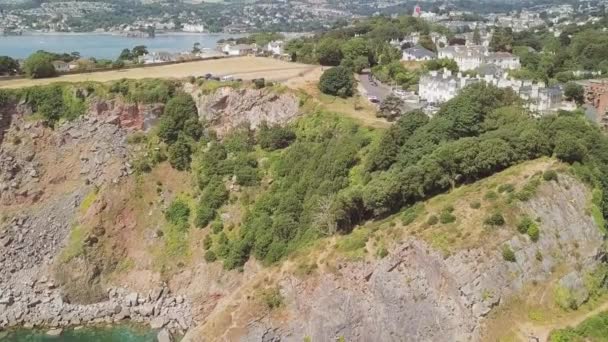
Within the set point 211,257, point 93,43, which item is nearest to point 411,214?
point 211,257

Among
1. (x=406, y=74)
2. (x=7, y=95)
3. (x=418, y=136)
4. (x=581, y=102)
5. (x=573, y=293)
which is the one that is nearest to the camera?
(x=573, y=293)

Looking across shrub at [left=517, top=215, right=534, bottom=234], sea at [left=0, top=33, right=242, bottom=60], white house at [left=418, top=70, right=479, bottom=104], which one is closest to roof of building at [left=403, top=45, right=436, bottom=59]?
white house at [left=418, top=70, right=479, bottom=104]

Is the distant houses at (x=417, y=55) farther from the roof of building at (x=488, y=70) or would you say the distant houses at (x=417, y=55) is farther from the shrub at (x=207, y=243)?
the shrub at (x=207, y=243)

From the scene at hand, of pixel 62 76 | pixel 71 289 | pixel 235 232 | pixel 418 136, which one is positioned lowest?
pixel 71 289

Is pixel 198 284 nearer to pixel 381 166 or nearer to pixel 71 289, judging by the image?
pixel 71 289

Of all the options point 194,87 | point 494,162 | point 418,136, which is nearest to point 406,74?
point 194,87

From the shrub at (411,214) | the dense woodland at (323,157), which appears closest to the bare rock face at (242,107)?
the dense woodland at (323,157)

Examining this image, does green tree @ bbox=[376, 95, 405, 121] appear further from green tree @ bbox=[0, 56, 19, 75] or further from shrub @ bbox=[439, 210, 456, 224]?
green tree @ bbox=[0, 56, 19, 75]
